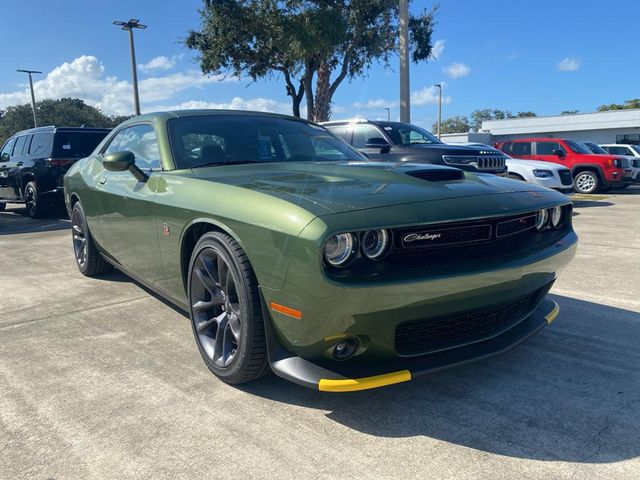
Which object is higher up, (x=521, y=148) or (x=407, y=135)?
(x=407, y=135)

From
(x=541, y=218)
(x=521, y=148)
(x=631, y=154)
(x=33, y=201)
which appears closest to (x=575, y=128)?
(x=631, y=154)

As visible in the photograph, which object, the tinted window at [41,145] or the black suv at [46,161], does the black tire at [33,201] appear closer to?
the black suv at [46,161]

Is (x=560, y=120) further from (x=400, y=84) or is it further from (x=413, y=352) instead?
(x=413, y=352)

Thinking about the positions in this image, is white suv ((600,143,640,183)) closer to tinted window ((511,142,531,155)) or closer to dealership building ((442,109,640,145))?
tinted window ((511,142,531,155))

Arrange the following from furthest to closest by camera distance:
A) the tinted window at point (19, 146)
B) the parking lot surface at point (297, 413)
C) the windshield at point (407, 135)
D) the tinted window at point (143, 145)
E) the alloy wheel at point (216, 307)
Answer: the tinted window at point (19, 146)
the windshield at point (407, 135)
the tinted window at point (143, 145)
the alloy wheel at point (216, 307)
the parking lot surface at point (297, 413)

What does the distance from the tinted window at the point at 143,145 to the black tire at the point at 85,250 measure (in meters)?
0.96

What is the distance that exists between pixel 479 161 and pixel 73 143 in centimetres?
729

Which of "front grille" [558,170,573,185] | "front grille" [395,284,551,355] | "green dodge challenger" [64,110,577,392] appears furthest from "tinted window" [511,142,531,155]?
"front grille" [395,284,551,355]

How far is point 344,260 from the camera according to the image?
2074 mm

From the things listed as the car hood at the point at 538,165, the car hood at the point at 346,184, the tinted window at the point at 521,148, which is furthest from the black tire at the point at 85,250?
the tinted window at the point at 521,148

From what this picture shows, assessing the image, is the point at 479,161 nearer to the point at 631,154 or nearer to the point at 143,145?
the point at 143,145

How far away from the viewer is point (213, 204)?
258 centimetres

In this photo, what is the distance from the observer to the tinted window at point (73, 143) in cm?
945

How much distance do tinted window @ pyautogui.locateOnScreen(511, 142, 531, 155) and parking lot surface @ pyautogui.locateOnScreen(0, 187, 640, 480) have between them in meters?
11.4
